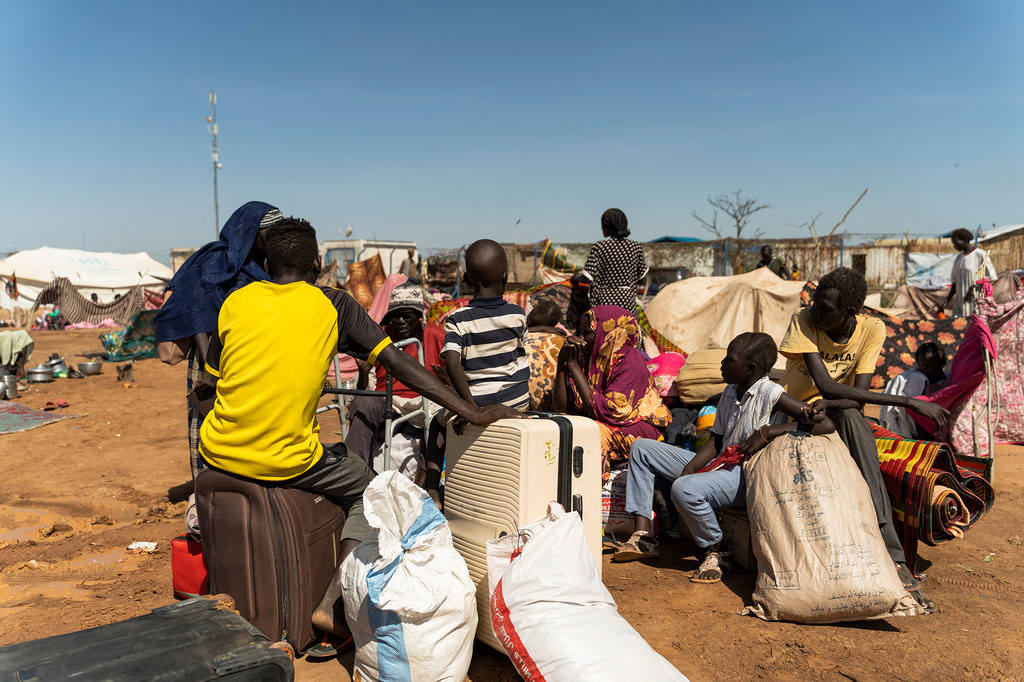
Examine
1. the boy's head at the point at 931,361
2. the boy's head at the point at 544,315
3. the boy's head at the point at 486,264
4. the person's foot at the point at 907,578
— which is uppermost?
the boy's head at the point at 486,264

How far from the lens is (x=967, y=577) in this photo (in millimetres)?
3580

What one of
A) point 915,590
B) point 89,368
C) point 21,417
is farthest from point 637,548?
point 89,368

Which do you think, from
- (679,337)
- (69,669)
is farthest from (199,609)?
(679,337)

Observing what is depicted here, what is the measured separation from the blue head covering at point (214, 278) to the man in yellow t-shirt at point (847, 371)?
8.91 ft

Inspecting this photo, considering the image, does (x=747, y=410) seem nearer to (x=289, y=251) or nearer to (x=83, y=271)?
(x=289, y=251)

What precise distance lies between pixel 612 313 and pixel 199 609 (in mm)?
2776

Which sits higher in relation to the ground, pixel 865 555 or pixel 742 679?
pixel 865 555

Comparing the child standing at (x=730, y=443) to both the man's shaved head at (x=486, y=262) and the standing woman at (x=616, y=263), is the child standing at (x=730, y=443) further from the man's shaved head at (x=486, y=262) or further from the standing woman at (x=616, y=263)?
the standing woman at (x=616, y=263)

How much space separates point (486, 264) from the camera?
322cm

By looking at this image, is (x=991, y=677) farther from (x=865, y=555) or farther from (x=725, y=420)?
(x=725, y=420)

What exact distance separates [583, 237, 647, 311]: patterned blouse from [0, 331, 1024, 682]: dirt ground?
2.99 m

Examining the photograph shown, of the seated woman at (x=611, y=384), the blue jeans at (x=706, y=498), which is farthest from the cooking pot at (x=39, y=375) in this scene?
the blue jeans at (x=706, y=498)

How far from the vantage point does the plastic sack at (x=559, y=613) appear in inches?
85.8

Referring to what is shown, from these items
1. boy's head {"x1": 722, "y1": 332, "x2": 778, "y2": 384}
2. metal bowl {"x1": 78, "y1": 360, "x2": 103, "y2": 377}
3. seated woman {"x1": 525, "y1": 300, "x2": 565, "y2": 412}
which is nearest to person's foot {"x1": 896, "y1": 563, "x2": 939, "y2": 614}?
boy's head {"x1": 722, "y1": 332, "x2": 778, "y2": 384}
